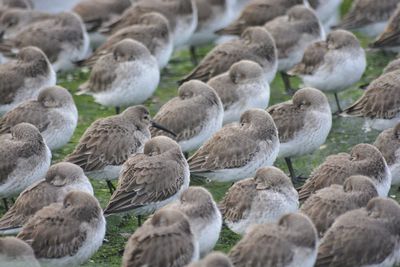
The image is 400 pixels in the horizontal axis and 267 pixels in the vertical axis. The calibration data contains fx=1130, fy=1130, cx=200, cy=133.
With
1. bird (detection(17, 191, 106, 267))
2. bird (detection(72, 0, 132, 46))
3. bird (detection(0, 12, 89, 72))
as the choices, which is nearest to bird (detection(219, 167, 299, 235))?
bird (detection(17, 191, 106, 267))

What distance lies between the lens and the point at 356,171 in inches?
518

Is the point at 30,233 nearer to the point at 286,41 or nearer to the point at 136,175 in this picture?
the point at 136,175

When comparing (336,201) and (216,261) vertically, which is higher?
(216,261)

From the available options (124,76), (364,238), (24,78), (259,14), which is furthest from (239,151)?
(259,14)

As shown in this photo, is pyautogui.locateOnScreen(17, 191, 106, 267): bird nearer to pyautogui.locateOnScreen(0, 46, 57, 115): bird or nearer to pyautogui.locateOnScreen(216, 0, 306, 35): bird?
pyautogui.locateOnScreen(0, 46, 57, 115): bird

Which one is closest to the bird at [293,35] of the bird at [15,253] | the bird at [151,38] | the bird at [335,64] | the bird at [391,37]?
the bird at [391,37]

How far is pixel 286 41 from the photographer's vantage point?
60.5 ft

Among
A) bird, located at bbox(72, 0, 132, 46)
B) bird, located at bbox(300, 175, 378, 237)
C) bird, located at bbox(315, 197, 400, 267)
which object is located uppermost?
bird, located at bbox(315, 197, 400, 267)

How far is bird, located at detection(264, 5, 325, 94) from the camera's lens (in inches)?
724

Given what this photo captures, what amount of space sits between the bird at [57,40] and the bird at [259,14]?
2.72m

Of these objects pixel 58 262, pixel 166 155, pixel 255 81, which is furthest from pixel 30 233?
pixel 255 81

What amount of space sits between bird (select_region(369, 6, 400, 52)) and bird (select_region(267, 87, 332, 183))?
3982 mm

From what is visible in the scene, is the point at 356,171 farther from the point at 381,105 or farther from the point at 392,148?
the point at 381,105

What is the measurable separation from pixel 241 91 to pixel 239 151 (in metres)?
2.28
